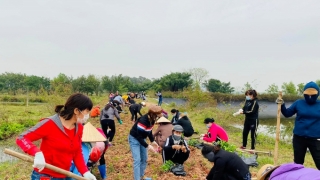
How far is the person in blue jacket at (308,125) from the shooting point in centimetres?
397

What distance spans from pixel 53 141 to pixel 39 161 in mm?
215

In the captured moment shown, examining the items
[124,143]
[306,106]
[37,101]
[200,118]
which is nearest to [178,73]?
[37,101]

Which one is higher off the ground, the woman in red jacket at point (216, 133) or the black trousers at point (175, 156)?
the woman in red jacket at point (216, 133)

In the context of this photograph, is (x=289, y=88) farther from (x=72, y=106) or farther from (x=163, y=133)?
(x=72, y=106)

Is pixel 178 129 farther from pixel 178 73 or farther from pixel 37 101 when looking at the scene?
pixel 178 73

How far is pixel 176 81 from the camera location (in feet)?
164

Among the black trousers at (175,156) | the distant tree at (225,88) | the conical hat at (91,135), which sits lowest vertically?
the black trousers at (175,156)

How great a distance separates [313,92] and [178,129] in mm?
2436

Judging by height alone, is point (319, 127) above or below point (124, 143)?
above

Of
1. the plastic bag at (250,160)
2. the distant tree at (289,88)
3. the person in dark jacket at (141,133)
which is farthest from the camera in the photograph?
the distant tree at (289,88)

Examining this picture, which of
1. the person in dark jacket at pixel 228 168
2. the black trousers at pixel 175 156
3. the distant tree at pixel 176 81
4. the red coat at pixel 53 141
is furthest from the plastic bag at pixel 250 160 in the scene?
the distant tree at pixel 176 81

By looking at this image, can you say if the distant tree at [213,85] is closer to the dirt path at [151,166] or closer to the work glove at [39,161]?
the dirt path at [151,166]

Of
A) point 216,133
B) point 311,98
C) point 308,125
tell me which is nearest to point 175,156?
point 216,133

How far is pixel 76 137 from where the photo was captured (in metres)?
2.59
